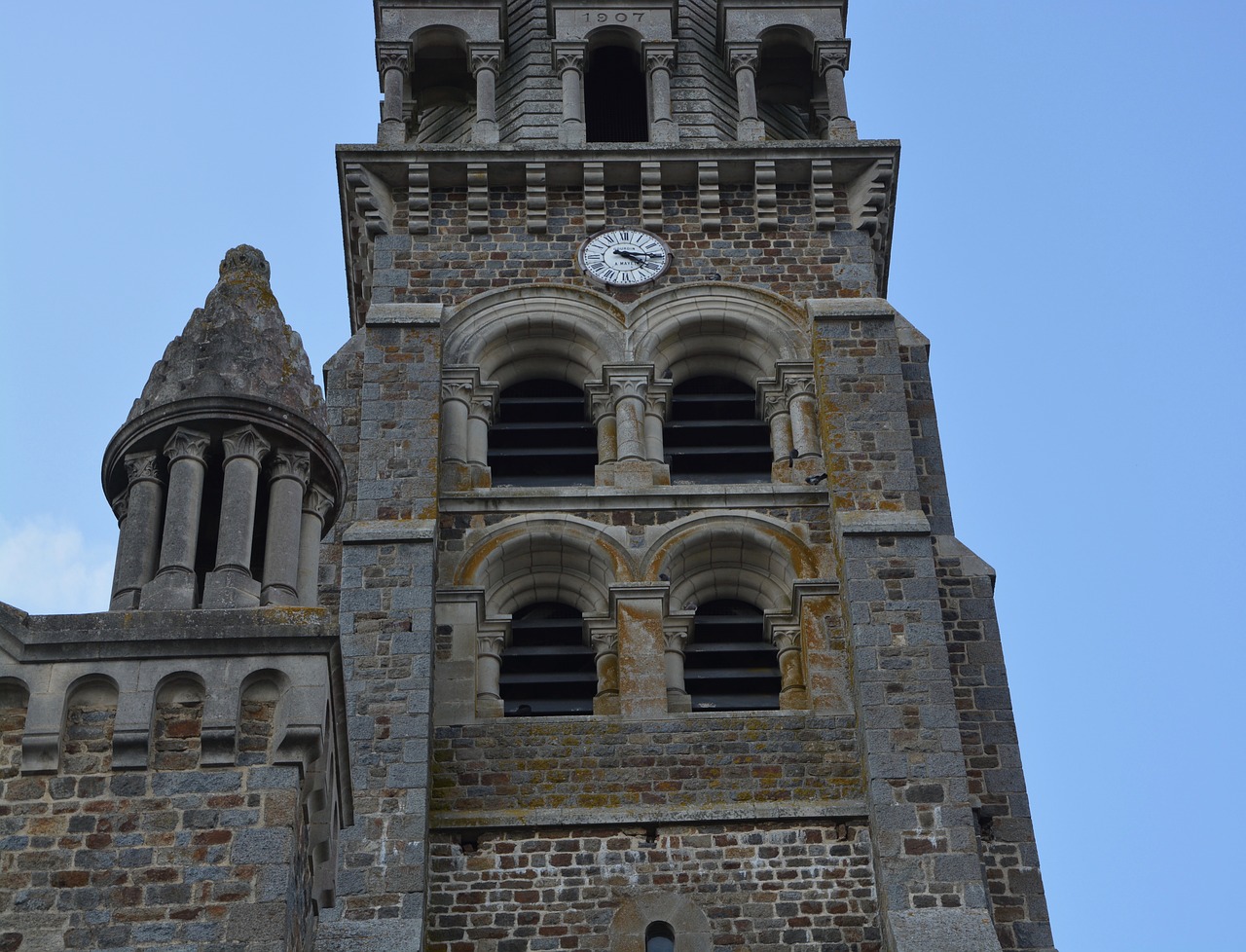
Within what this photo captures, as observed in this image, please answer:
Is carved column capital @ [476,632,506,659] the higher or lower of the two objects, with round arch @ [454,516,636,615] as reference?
lower

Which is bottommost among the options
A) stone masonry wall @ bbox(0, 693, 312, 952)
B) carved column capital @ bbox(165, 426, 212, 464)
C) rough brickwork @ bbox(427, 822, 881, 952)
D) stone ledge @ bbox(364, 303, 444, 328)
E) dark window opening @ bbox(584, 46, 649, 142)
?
stone masonry wall @ bbox(0, 693, 312, 952)

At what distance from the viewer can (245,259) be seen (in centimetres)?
1633

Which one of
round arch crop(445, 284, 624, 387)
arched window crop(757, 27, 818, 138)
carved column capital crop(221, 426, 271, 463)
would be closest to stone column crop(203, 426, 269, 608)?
carved column capital crop(221, 426, 271, 463)

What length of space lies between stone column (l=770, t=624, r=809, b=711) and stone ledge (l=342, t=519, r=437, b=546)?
10.5 ft

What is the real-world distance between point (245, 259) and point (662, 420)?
27.1ft

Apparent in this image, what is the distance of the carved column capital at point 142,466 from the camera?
1478 centimetres

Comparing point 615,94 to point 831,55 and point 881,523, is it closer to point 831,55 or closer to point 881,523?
point 831,55

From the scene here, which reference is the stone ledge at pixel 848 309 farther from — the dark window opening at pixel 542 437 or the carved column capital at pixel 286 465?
the carved column capital at pixel 286 465

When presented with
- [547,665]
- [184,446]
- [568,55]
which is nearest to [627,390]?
[547,665]

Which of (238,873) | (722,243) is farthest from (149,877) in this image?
(722,243)

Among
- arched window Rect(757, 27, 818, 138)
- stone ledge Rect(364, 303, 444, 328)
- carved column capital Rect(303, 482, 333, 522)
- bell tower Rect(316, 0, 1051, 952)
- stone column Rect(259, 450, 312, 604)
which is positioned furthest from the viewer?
arched window Rect(757, 27, 818, 138)

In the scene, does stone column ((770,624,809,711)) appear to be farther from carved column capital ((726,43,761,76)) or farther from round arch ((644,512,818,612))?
carved column capital ((726,43,761,76))

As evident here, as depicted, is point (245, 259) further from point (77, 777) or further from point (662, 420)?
point (662, 420)

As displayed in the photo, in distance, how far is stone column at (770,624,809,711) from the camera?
21.5 m
